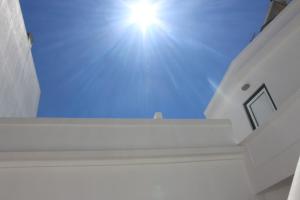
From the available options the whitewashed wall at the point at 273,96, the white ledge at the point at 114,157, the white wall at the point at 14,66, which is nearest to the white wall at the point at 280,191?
the whitewashed wall at the point at 273,96

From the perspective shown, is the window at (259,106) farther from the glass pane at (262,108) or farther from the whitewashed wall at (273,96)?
the whitewashed wall at (273,96)

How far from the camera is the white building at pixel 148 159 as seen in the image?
3.55 metres

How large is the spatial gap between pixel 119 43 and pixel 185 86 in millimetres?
2264

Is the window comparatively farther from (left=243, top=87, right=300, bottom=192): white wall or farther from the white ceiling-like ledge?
(left=243, top=87, right=300, bottom=192): white wall

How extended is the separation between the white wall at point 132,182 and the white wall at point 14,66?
2.67 meters

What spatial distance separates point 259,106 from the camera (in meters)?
6.36

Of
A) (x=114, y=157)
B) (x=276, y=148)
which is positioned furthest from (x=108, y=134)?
(x=276, y=148)

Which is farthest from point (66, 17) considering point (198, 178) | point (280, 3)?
point (280, 3)

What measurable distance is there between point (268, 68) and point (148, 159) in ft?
12.8

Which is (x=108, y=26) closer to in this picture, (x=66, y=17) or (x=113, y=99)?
(x=66, y=17)

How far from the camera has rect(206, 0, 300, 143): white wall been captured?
554 cm

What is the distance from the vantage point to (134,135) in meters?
4.40

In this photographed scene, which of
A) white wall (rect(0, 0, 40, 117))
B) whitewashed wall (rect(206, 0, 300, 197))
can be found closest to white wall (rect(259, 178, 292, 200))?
whitewashed wall (rect(206, 0, 300, 197))

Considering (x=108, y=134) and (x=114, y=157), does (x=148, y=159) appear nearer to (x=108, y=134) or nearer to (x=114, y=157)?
(x=114, y=157)
